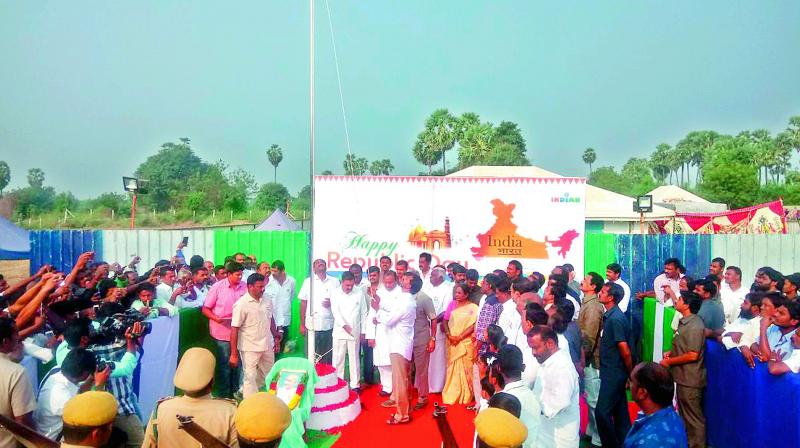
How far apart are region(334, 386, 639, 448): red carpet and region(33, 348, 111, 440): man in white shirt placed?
3523 millimetres

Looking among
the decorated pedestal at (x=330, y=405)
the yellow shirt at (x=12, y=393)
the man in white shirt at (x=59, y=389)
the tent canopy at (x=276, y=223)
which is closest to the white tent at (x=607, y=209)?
the tent canopy at (x=276, y=223)

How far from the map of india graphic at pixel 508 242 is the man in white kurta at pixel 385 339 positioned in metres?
3.90

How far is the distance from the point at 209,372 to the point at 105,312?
263 cm

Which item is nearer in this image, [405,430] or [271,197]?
[405,430]

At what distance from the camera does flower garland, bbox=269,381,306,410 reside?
6602 mm

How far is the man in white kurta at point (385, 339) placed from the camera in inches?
314

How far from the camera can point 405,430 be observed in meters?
7.55

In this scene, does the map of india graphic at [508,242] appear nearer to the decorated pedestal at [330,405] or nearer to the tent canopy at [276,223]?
the decorated pedestal at [330,405]

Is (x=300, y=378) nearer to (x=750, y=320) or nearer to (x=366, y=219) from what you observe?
(x=750, y=320)

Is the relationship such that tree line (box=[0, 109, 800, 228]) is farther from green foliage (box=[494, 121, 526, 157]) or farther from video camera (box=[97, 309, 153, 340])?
video camera (box=[97, 309, 153, 340])


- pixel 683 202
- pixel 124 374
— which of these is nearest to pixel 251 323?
pixel 124 374

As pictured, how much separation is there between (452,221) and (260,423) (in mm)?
9857

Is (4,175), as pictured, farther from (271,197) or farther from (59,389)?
(59,389)

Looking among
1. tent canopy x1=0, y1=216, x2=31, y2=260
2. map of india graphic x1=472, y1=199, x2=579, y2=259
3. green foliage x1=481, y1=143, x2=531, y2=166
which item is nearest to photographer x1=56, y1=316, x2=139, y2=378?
map of india graphic x1=472, y1=199, x2=579, y2=259
